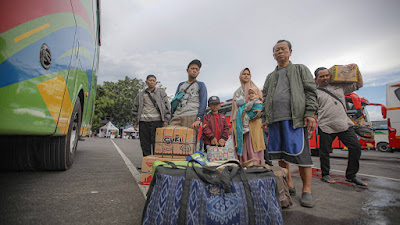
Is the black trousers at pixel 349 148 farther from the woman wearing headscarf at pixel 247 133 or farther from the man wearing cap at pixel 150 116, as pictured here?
the man wearing cap at pixel 150 116

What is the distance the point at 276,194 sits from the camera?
1.50m

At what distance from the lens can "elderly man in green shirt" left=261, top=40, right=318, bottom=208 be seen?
2.29 metres

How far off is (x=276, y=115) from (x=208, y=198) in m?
1.65

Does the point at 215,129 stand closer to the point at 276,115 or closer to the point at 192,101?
the point at 192,101

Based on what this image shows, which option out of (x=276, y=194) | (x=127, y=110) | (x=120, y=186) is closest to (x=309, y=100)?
(x=276, y=194)

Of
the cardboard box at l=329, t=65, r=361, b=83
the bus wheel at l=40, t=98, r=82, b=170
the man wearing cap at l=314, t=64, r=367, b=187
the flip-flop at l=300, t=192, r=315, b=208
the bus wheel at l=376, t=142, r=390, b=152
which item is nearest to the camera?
A: the flip-flop at l=300, t=192, r=315, b=208

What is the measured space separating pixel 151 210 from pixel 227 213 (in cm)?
50

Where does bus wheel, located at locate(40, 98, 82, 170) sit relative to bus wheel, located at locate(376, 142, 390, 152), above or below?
above

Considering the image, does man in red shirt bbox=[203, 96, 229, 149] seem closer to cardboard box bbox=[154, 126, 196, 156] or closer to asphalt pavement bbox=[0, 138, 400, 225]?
cardboard box bbox=[154, 126, 196, 156]

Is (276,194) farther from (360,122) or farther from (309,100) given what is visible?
(360,122)

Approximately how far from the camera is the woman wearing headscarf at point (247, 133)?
10.2 ft

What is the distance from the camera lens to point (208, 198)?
1.29 meters

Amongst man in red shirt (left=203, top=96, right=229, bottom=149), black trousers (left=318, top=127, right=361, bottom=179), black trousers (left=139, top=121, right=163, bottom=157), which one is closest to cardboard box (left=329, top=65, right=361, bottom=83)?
black trousers (left=318, top=127, right=361, bottom=179)

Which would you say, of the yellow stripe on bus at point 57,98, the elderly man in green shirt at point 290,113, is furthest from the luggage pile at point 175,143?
the yellow stripe on bus at point 57,98
